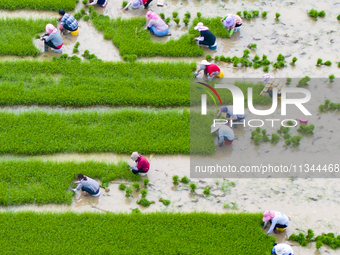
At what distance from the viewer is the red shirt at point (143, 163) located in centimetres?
1070

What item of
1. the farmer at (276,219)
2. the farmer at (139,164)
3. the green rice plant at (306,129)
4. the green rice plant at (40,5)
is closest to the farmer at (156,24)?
the green rice plant at (40,5)

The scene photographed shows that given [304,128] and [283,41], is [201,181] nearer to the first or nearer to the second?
[304,128]

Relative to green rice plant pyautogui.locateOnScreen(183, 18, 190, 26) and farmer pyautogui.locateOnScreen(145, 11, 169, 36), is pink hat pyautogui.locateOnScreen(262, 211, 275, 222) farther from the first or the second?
green rice plant pyautogui.locateOnScreen(183, 18, 190, 26)

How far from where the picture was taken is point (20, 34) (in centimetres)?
1395

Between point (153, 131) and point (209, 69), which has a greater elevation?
point (209, 69)

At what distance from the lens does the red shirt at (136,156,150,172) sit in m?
10.7

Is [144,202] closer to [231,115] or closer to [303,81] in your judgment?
[231,115]

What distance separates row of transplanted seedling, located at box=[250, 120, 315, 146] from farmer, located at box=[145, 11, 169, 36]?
5.14 meters

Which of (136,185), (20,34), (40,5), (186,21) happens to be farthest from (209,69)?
(40,5)

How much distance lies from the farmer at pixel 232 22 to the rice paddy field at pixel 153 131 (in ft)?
1.03

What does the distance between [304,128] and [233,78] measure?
3.01 metres

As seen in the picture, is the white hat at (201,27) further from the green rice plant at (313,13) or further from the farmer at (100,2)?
the green rice plant at (313,13)

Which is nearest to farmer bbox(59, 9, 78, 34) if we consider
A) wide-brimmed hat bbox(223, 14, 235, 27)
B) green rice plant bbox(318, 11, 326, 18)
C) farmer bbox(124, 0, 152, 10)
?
farmer bbox(124, 0, 152, 10)

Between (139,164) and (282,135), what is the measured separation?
4.73 meters
